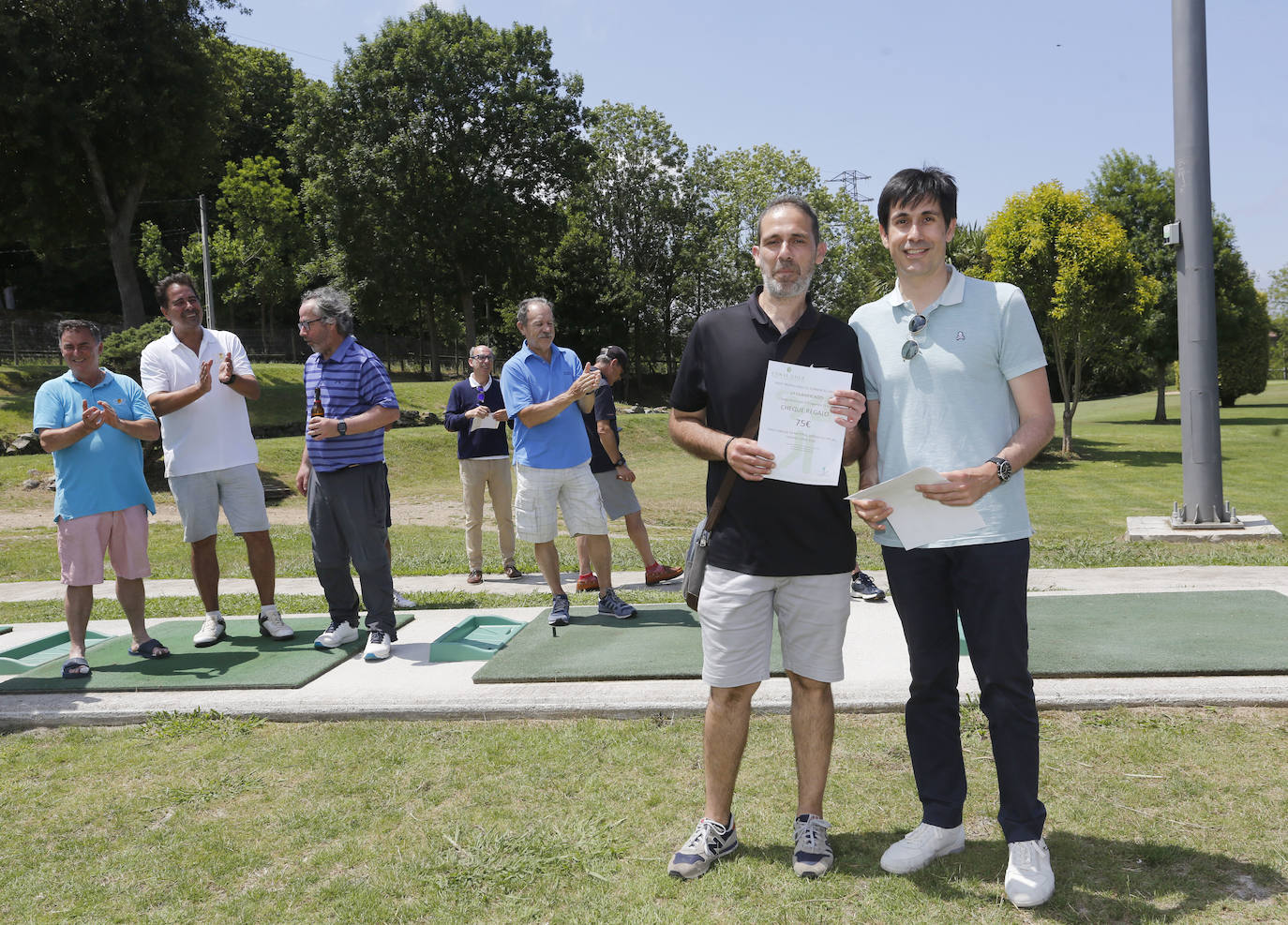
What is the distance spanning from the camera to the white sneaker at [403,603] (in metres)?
7.59

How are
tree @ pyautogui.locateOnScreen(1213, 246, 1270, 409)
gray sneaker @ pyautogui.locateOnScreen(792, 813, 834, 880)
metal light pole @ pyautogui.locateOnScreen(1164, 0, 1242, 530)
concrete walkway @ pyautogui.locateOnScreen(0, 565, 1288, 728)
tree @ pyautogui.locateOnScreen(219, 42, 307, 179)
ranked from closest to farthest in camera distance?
gray sneaker @ pyautogui.locateOnScreen(792, 813, 834, 880) → concrete walkway @ pyautogui.locateOnScreen(0, 565, 1288, 728) → metal light pole @ pyautogui.locateOnScreen(1164, 0, 1242, 530) → tree @ pyautogui.locateOnScreen(1213, 246, 1270, 409) → tree @ pyautogui.locateOnScreen(219, 42, 307, 179)

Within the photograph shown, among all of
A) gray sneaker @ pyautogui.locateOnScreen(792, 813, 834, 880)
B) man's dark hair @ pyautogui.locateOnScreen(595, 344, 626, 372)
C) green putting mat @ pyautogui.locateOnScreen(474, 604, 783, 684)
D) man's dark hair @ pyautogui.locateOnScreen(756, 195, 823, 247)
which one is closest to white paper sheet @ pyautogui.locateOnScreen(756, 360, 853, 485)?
man's dark hair @ pyautogui.locateOnScreen(756, 195, 823, 247)

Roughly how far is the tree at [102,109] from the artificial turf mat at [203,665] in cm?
2462

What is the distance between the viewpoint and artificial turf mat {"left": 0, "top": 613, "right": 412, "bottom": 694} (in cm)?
539

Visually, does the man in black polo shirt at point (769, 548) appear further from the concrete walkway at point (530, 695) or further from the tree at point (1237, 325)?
A: the tree at point (1237, 325)

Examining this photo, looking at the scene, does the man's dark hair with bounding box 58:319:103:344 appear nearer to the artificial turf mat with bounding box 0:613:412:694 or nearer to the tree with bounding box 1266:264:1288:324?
the artificial turf mat with bounding box 0:613:412:694

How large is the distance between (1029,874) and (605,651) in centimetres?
308

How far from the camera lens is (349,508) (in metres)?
5.84

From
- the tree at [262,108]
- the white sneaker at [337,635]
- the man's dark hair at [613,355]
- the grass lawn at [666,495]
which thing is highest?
the tree at [262,108]

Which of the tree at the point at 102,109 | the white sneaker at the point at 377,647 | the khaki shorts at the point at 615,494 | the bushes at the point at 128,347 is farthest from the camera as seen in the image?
the tree at the point at 102,109

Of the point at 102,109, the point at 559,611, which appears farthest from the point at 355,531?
the point at 102,109

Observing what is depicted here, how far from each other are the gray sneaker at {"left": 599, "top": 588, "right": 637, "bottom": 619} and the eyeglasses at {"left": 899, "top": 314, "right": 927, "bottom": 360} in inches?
150

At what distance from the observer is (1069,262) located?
25.1 meters

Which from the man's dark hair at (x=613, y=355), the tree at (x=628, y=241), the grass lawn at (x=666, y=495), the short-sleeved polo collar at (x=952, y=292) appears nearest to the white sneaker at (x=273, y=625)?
the grass lawn at (x=666, y=495)
